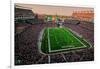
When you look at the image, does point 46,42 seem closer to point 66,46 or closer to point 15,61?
point 66,46

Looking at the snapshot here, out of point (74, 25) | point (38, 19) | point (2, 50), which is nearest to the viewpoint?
point (2, 50)

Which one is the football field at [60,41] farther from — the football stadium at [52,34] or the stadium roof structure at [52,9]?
the stadium roof structure at [52,9]

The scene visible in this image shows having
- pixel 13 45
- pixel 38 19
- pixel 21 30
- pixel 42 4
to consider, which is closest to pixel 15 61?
pixel 13 45

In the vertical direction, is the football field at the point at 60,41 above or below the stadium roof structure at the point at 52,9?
below

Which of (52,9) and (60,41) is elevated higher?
(52,9)

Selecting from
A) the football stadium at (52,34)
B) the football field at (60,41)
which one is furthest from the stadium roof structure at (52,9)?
the football field at (60,41)

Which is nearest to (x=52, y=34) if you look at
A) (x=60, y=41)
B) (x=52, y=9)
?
(x=60, y=41)

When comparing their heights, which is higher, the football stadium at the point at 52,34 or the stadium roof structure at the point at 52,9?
the stadium roof structure at the point at 52,9

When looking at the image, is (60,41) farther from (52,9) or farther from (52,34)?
(52,9)
